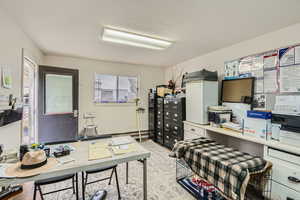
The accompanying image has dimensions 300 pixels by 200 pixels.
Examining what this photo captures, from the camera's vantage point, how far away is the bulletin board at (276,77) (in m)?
1.91

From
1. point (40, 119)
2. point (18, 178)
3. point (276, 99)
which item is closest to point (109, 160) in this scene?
point (18, 178)

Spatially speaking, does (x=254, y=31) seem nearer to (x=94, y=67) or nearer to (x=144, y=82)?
(x=144, y=82)

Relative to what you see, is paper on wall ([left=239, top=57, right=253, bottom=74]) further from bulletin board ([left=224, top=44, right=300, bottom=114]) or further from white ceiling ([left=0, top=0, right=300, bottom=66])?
white ceiling ([left=0, top=0, right=300, bottom=66])

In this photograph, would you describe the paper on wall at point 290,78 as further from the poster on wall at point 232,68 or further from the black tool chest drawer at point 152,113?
the black tool chest drawer at point 152,113

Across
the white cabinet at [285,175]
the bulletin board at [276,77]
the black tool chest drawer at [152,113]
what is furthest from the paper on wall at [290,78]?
the black tool chest drawer at [152,113]

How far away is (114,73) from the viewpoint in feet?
13.7

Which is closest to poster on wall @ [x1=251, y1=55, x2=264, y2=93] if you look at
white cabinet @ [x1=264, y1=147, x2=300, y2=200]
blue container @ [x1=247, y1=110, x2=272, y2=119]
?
blue container @ [x1=247, y1=110, x2=272, y2=119]

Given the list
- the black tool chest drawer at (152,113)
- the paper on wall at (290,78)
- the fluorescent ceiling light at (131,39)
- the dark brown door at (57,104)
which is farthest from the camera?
the black tool chest drawer at (152,113)

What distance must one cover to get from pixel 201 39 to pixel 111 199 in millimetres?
2926

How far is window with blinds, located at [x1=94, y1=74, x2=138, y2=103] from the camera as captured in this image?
13.2 ft

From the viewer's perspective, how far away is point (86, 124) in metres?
3.84

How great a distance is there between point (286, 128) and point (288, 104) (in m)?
0.60

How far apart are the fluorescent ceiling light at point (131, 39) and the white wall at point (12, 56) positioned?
3.89 feet

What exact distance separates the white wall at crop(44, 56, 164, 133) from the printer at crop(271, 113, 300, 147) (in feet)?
11.2
